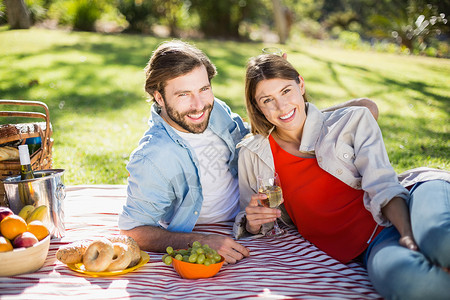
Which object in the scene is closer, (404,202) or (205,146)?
(404,202)

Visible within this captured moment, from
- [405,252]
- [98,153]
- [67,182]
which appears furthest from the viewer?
[98,153]

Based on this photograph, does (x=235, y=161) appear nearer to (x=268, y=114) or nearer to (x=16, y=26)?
(x=268, y=114)

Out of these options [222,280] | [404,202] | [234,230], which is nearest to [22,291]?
[222,280]

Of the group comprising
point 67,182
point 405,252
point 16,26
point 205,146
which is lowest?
point 67,182

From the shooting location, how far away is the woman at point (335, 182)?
Answer: 2574mm

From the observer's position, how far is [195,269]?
2.84m

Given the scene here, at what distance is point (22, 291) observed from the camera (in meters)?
2.56

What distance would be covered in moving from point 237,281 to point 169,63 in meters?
1.70

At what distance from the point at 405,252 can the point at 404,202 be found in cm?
44

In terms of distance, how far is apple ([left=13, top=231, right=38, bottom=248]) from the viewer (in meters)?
2.74

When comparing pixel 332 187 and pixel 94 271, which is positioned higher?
pixel 332 187

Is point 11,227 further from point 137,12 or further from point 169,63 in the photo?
point 137,12

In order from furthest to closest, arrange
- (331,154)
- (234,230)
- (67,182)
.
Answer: (67,182) < (234,230) < (331,154)

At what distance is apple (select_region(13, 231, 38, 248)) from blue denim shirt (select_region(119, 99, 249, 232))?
67cm
